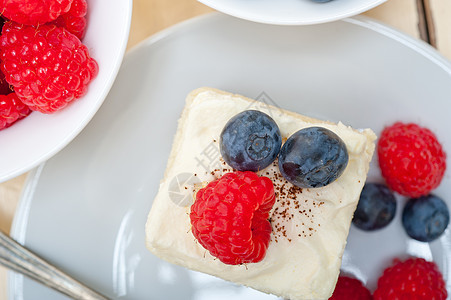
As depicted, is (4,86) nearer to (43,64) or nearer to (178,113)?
(43,64)

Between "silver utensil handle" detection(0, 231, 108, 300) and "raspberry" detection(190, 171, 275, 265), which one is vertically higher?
"raspberry" detection(190, 171, 275, 265)

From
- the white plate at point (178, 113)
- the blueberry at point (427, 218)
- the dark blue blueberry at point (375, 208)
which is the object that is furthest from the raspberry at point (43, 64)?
the blueberry at point (427, 218)

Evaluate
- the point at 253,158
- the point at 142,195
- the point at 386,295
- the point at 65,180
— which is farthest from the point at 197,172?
the point at 386,295

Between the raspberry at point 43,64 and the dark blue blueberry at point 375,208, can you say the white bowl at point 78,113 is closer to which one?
the raspberry at point 43,64

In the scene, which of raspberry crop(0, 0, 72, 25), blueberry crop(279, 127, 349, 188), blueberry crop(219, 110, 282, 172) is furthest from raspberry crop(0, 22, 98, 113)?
blueberry crop(279, 127, 349, 188)

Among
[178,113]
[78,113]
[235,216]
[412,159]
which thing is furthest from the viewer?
[178,113]

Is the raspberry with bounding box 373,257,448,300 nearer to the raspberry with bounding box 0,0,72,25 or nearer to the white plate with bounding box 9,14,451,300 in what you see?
the white plate with bounding box 9,14,451,300

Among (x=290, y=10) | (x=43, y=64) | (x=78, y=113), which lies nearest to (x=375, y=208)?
(x=290, y=10)
